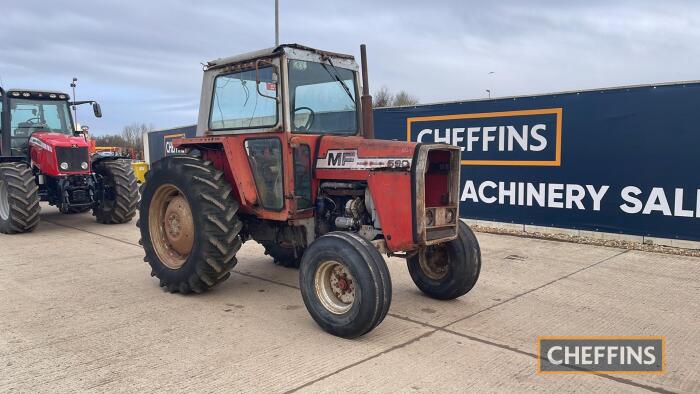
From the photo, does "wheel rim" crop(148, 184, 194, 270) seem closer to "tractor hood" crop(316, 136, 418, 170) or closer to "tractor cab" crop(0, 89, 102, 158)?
"tractor hood" crop(316, 136, 418, 170)

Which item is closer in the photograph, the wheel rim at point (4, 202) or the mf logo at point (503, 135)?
the mf logo at point (503, 135)

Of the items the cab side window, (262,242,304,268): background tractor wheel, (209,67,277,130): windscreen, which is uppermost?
(209,67,277,130): windscreen

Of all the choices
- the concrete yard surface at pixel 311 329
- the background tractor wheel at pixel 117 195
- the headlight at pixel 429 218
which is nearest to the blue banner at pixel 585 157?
the concrete yard surface at pixel 311 329

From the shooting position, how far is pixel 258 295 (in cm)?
528

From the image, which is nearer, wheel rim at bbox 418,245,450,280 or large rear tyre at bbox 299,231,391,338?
large rear tyre at bbox 299,231,391,338

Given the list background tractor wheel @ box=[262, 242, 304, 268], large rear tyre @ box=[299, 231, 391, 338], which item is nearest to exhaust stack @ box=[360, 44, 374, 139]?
large rear tyre @ box=[299, 231, 391, 338]

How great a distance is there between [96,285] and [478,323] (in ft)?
13.3

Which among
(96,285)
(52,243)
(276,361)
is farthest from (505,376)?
(52,243)

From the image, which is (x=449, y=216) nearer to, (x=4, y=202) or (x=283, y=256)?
(x=283, y=256)

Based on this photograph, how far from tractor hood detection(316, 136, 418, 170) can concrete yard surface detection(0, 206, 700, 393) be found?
1364 mm

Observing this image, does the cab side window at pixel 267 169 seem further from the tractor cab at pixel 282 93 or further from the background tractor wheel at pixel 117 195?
the background tractor wheel at pixel 117 195

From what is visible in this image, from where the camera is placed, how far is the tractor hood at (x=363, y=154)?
4227mm

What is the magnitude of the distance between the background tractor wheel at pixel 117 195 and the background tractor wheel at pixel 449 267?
6.75 metres

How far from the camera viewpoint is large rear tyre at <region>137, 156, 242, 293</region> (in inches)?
193
